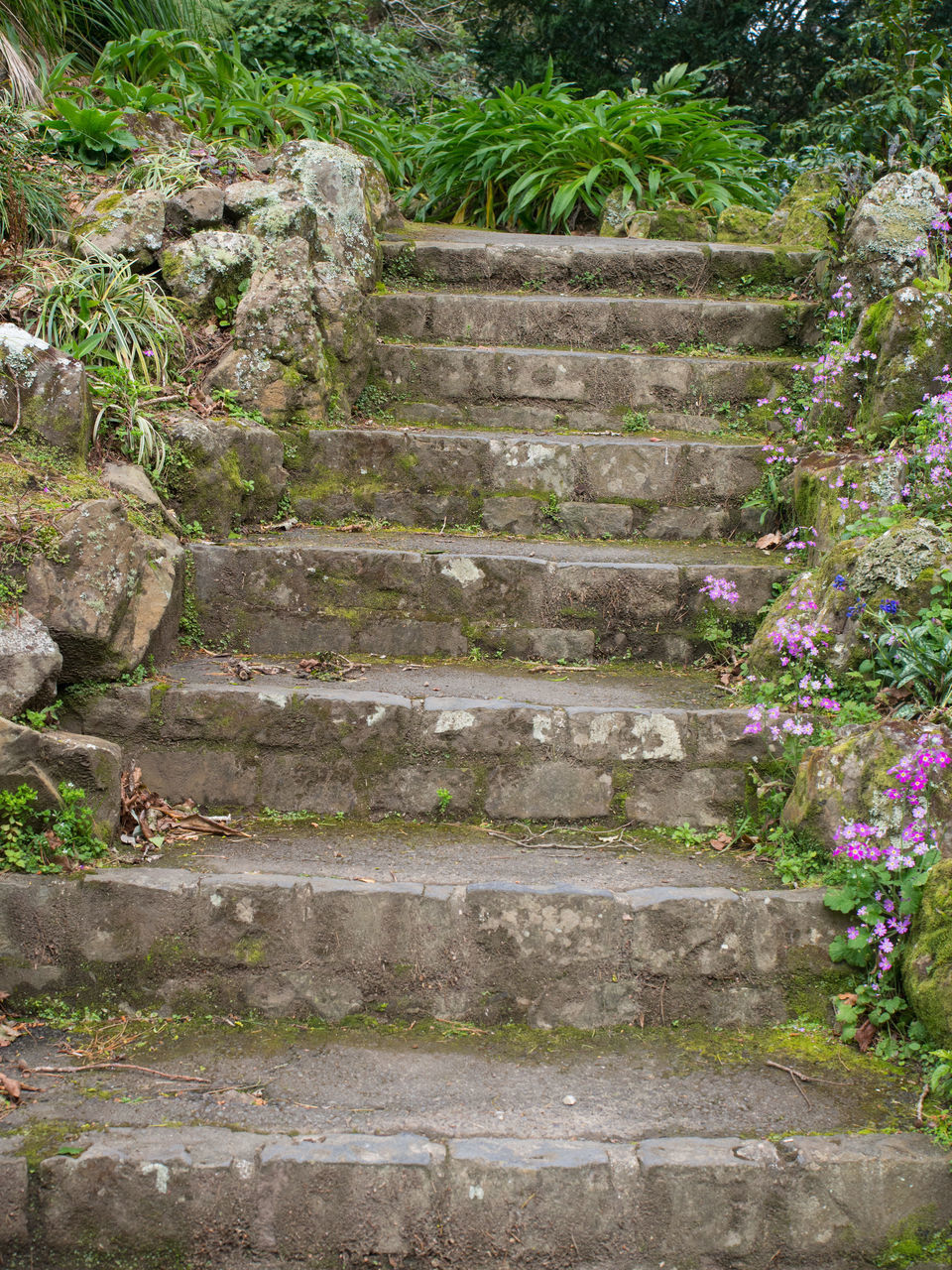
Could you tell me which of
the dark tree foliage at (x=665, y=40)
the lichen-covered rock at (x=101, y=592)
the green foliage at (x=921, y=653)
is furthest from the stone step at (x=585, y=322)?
the dark tree foliage at (x=665, y=40)

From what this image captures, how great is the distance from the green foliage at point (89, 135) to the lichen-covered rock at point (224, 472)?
189 centimetres

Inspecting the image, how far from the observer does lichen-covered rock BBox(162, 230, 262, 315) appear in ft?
13.0

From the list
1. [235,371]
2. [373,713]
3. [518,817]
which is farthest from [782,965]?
[235,371]

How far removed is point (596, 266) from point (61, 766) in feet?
11.5

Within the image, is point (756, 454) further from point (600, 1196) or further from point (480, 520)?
point (600, 1196)

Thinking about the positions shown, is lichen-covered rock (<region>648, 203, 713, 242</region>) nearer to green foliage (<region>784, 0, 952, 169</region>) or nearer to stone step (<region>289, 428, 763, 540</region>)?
green foliage (<region>784, 0, 952, 169</region>)

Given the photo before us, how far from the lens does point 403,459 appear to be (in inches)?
148

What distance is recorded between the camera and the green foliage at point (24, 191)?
383 centimetres

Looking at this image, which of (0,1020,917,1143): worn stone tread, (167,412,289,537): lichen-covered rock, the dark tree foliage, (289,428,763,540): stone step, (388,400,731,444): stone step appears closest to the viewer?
(0,1020,917,1143): worn stone tread

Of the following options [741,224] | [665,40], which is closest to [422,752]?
[741,224]

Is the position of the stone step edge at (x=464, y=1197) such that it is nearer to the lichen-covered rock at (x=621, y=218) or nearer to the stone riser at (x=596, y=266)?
the stone riser at (x=596, y=266)

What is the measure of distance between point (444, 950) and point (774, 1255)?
0.88m

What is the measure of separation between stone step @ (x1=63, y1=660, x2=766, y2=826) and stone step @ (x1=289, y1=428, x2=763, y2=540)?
1.17 m

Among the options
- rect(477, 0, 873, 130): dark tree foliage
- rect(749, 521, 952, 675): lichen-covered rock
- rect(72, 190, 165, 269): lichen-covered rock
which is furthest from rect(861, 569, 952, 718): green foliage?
rect(477, 0, 873, 130): dark tree foliage
